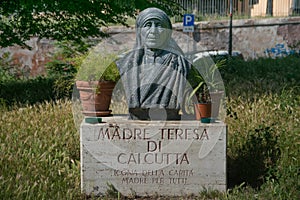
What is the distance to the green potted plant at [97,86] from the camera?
19.5 ft

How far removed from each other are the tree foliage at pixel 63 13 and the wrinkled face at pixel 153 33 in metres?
3.52

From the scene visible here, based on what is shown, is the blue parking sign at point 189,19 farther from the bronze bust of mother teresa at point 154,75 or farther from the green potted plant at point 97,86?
the bronze bust of mother teresa at point 154,75

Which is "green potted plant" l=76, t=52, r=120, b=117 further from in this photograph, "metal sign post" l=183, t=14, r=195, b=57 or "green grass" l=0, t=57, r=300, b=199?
"metal sign post" l=183, t=14, r=195, b=57

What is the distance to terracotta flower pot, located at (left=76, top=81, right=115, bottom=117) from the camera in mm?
5934

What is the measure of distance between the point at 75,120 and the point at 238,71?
5.22 m

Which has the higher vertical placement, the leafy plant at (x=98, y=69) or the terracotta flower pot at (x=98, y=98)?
the leafy plant at (x=98, y=69)

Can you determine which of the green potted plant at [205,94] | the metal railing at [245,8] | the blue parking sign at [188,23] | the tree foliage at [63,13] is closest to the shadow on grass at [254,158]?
the green potted plant at [205,94]

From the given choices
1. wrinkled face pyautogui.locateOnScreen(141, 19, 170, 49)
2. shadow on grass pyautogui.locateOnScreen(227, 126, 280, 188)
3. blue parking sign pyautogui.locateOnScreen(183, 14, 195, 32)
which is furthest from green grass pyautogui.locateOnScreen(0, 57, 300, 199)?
Answer: blue parking sign pyautogui.locateOnScreen(183, 14, 195, 32)

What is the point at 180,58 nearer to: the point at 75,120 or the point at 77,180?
the point at 77,180

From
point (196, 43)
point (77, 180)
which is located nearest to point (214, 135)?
point (77, 180)

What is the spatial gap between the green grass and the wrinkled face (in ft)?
4.85

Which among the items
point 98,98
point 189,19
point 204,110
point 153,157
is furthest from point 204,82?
point 189,19

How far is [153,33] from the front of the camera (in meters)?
5.29

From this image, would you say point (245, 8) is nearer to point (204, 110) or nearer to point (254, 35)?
point (254, 35)
